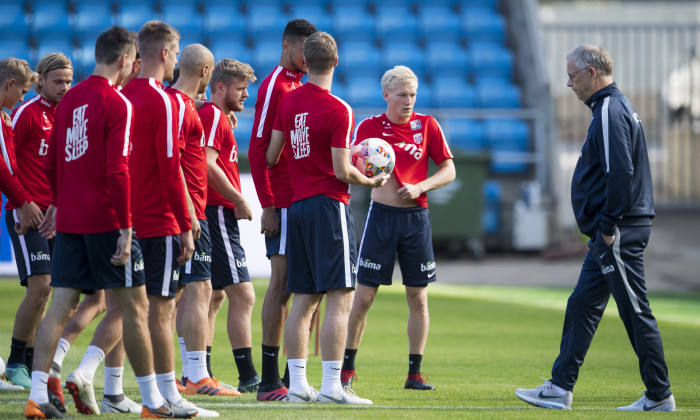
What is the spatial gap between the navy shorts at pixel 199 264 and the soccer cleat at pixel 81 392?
1065mm

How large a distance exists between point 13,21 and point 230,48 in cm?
499

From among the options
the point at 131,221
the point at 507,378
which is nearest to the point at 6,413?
the point at 131,221

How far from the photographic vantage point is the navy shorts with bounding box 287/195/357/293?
558 centimetres

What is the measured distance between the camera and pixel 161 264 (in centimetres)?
498

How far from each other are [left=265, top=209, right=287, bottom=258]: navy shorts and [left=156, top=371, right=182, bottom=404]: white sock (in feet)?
4.53

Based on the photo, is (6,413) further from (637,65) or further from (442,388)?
(637,65)

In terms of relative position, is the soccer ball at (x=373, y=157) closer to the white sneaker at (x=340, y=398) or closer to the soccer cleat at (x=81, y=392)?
the white sneaker at (x=340, y=398)

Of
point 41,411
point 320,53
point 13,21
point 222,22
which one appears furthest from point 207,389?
point 13,21

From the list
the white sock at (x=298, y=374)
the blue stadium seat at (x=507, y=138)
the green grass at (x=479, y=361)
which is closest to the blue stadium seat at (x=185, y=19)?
the blue stadium seat at (x=507, y=138)

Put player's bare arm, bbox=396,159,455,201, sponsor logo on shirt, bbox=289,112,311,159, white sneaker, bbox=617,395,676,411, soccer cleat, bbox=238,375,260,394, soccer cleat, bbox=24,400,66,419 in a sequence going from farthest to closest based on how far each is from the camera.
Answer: player's bare arm, bbox=396,159,455,201
soccer cleat, bbox=238,375,260,394
sponsor logo on shirt, bbox=289,112,311,159
white sneaker, bbox=617,395,676,411
soccer cleat, bbox=24,400,66,419

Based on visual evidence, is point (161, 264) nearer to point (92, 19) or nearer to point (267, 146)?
point (267, 146)

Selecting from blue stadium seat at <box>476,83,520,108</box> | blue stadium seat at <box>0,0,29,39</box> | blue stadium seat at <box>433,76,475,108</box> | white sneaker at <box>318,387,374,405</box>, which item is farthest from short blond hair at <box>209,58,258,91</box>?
blue stadium seat at <box>0,0,29,39</box>

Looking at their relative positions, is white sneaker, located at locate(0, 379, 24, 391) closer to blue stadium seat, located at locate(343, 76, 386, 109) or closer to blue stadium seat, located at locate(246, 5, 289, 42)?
blue stadium seat, located at locate(343, 76, 386, 109)

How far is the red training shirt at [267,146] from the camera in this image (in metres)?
6.11
